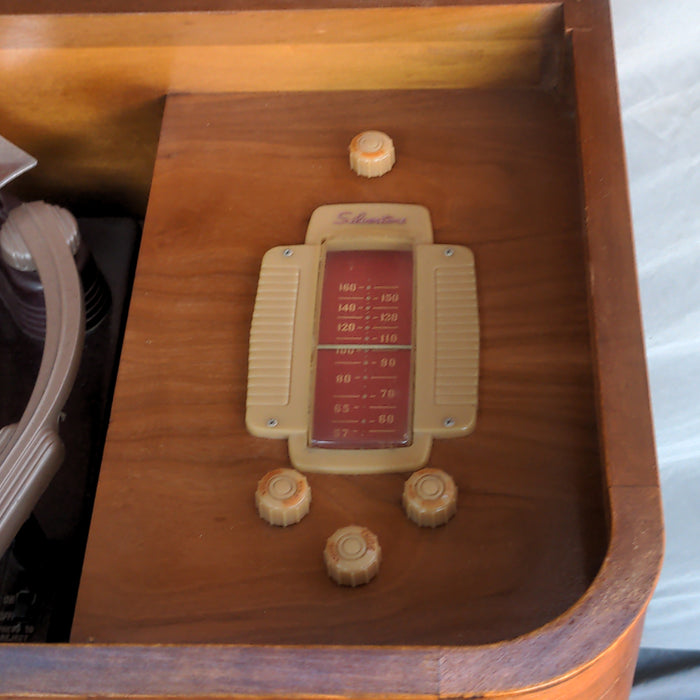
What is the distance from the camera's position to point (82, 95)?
115cm

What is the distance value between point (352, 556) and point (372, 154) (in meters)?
0.45

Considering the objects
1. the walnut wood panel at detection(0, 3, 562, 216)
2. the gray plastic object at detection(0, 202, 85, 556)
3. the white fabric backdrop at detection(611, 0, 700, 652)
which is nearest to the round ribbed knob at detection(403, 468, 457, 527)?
the gray plastic object at detection(0, 202, 85, 556)

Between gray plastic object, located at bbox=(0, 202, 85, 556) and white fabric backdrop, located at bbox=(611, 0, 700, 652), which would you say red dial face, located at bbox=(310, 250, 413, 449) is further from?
white fabric backdrop, located at bbox=(611, 0, 700, 652)

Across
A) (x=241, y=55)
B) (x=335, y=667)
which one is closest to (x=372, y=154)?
(x=241, y=55)

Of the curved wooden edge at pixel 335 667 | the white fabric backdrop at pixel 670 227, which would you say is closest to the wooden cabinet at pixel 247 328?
the curved wooden edge at pixel 335 667

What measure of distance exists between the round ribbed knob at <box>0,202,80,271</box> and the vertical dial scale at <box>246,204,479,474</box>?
0.79 ft

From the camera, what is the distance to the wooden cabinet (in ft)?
2.22

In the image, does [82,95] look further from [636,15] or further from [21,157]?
[636,15]

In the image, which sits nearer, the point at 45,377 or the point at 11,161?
the point at 45,377

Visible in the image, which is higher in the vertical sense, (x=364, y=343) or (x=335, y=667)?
(x=364, y=343)

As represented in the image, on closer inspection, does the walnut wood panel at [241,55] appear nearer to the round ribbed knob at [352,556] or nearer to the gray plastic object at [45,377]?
the gray plastic object at [45,377]

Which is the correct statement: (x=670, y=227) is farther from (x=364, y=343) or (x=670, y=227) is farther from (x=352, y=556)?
(x=352, y=556)

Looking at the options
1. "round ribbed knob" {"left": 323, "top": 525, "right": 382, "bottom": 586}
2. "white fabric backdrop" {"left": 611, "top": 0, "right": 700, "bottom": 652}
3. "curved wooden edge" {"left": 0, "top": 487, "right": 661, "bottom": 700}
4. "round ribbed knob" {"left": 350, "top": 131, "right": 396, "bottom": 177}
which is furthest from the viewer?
"white fabric backdrop" {"left": 611, "top": 0, "right": 700, "bottom": 652}

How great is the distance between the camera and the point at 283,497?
853 millimetres
